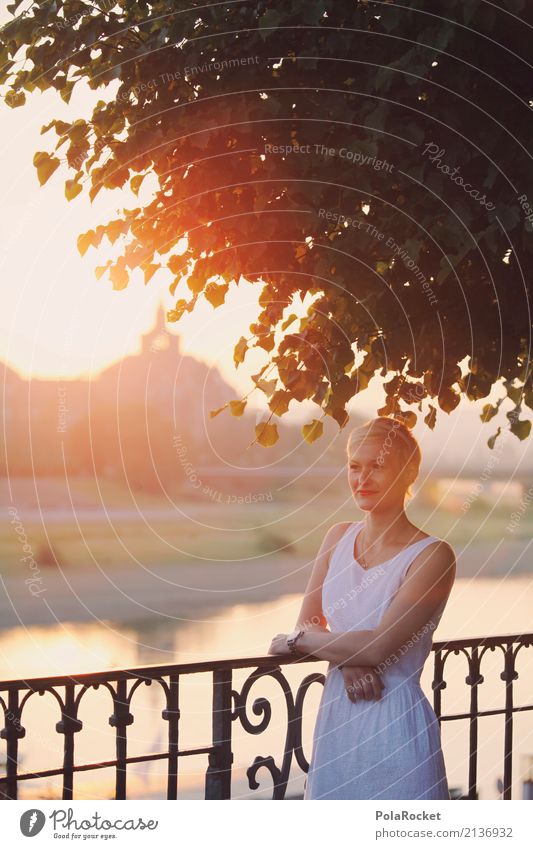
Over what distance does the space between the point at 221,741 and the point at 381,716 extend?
608 millimetres

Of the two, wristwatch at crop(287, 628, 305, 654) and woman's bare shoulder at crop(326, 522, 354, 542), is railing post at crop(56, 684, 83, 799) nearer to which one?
wristwatch at crop(287, 628, 305, 654)

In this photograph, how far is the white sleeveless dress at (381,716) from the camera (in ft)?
7.88

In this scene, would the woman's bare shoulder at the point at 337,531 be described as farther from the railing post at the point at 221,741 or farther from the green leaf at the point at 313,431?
the green leaf at the point at 313,431

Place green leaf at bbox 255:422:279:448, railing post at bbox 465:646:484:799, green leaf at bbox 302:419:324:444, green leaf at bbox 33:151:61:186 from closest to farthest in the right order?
green leaf at bbox 33:151:61:186 → railing post at bbox 465:646:484:799 → green leaf at bbox 255:422:279:448 → green leaf at bbox 302:419:324:444

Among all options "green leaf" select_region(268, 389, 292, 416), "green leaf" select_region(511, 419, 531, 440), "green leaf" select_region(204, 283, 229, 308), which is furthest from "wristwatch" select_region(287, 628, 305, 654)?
"green leaf" select_region(204, 283, 229, 308)

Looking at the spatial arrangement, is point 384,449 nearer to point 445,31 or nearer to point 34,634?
point 445,31

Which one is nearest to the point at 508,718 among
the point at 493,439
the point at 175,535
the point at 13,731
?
the point at 493,439

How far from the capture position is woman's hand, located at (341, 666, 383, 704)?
7.93 feet

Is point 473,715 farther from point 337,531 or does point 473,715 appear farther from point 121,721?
point 121,721

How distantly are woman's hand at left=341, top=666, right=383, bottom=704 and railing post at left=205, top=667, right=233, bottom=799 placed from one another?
0.46 m
